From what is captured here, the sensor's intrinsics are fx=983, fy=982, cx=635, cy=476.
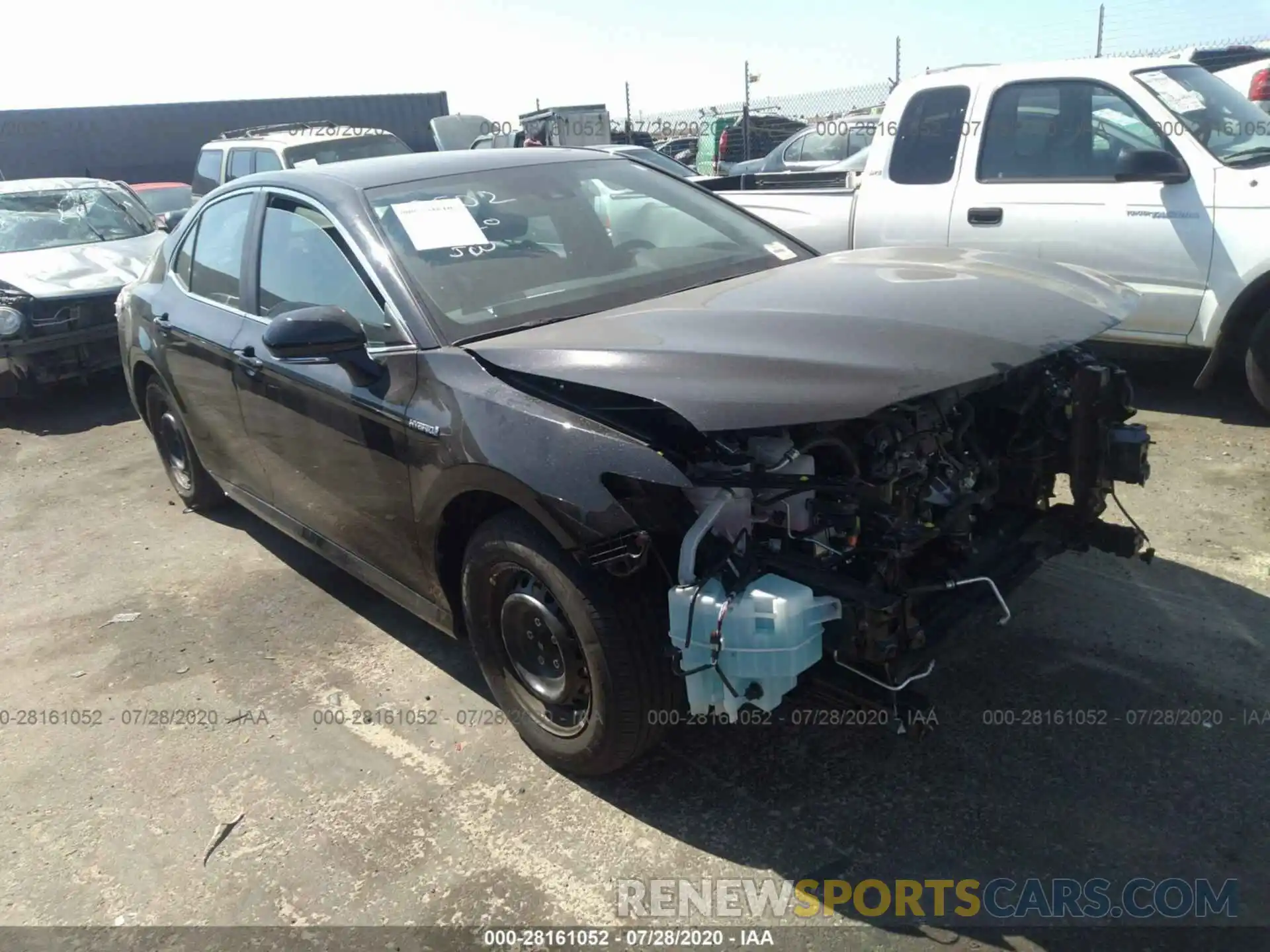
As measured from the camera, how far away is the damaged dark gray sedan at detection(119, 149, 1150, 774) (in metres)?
2.51

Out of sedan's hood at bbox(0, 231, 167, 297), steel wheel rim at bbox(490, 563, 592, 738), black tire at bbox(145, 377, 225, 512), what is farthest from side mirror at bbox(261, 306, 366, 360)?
sedan's hood at bbox(0, 231, 167, 297)

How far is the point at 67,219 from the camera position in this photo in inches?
357

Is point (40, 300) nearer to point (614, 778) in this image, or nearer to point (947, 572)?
point (614, 778)

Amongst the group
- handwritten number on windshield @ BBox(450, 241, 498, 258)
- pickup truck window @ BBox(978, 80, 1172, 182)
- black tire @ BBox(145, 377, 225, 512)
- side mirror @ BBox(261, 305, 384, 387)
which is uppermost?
pickup truck window @ BBox(978, 80, 1172, 182)

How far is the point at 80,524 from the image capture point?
5.75 meters

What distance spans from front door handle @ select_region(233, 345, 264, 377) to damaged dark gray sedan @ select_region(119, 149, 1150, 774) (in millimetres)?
19

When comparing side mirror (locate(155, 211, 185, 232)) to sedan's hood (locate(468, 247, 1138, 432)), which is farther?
side mirror (locate(155, 211, 185, 232))

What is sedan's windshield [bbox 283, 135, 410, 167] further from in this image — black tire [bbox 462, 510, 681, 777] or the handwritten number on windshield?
black tire [bbox 462, 510, 681, 777]

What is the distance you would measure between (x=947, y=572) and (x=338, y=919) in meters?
1.94

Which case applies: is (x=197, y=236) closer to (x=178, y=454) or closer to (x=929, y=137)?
(x=178, y=454)

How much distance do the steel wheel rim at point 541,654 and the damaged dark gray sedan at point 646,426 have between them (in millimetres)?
12

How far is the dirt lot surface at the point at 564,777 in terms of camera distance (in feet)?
8.71

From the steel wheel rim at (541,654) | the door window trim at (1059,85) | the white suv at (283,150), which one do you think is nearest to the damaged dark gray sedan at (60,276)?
Answer: the white suv at (283,150)

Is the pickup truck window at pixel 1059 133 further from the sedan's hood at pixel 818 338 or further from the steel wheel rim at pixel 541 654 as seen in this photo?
the steel wheel rim at pixel 541 654
